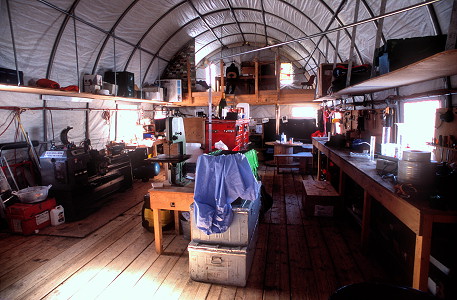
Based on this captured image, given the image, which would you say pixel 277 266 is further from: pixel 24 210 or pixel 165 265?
pixel 24 210

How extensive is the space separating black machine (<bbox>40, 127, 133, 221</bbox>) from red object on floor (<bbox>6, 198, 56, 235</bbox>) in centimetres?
45

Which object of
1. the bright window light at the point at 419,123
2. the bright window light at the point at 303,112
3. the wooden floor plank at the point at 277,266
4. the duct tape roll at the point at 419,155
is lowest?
the wooden floor plank at the point at 277,266

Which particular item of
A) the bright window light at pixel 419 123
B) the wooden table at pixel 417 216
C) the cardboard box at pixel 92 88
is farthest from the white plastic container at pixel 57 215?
the bright window light at pixel 419 123

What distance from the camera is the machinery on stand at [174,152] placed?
3586 millimetres

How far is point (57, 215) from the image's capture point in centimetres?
457

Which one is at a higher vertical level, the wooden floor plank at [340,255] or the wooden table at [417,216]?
the wooden table at [417,216]

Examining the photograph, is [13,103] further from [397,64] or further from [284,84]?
[284,84]

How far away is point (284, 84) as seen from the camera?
11828mm

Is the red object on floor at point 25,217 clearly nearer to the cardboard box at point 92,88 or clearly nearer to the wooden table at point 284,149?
the cardboard box at point 92,88

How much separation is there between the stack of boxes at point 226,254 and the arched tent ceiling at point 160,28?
227 cm

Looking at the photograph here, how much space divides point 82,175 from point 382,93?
19.0ft

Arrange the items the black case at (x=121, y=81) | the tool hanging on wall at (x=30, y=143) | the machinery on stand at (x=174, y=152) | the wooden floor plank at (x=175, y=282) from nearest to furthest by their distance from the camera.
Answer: the wooden floor plank at (x=175, y=282)
the machinery on stand at (x=174, y=152)
the tool hanging on wall at (x=30, y=143)
the black case at (x=121, y=81)

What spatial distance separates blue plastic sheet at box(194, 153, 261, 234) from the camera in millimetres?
2770

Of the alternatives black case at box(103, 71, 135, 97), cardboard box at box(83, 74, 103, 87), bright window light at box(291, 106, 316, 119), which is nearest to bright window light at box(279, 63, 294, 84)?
bright window light at box(291, 106, 316, 119)
